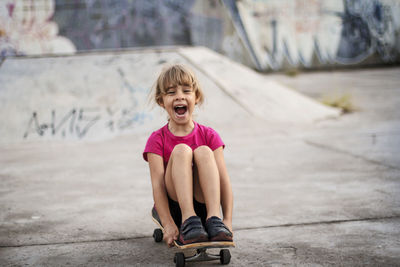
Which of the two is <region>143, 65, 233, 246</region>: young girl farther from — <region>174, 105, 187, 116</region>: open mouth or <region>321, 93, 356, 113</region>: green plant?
<region>321, 93, 356, 113</region>: green plant

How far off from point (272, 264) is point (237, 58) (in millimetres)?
16522

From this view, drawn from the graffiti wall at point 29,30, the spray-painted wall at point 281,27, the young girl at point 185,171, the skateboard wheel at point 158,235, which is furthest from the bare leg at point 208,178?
the spray-painted wall at point 281,27

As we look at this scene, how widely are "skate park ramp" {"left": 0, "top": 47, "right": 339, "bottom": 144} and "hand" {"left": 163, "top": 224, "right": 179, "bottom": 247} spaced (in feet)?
16.0

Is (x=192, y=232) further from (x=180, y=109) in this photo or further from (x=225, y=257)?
(x=180, y=109)

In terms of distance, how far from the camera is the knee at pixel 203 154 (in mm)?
2744

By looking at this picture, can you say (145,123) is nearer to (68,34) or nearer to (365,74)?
(68,34)

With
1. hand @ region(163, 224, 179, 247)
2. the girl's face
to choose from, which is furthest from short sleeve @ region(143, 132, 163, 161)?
hand @ region(163, 224, 179, 247)

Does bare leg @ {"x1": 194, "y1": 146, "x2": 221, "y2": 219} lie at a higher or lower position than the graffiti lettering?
higher

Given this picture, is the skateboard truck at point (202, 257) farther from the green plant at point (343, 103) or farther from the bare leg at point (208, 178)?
the green plant at point (343, 103)

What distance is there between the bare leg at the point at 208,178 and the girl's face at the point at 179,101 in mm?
274

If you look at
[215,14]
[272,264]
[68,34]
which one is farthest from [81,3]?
[272,264]

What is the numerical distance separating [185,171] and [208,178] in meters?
0.13

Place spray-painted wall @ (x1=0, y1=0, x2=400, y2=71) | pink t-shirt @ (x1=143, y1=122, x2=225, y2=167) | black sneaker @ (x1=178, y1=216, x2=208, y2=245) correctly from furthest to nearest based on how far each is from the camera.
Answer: spray-painted wall @ (x1=0, y1=0, x2=400, y2=71)
pink t-shirt @ (x1=143, y1=122, x2=225, y2=167)
black sneaker @ (x1=178, y1=216, x2=208, y2=245)

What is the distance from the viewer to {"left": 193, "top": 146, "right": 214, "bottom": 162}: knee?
9.00 ft
